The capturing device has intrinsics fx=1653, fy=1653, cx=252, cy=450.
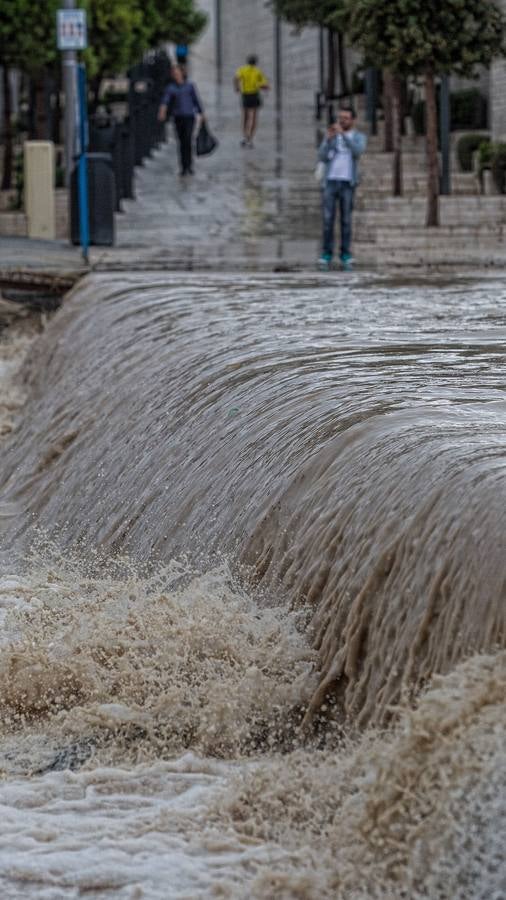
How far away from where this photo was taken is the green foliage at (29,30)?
2464 cm

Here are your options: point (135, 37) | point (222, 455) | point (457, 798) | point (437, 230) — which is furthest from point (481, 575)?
point (135, 37)

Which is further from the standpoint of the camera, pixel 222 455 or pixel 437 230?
pixel 437 230

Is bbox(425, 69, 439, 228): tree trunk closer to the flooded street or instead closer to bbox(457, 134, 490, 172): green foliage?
bbox(457, 134, 490, 172): green foliage

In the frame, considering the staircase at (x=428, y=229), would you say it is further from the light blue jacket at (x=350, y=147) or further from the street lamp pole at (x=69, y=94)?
the street lamp pole at (x=69, y=94)

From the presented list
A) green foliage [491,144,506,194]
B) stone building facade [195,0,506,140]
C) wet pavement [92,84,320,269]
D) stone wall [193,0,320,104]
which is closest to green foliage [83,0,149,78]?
wet pavement [92,84,320,269]

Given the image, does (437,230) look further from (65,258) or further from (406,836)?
(406,836)

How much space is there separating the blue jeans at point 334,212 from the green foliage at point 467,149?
8448 mm

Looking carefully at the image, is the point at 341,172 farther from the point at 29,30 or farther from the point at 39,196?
the point at 29,30

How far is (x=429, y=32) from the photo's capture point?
58.8 feet

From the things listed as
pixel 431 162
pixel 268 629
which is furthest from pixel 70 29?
pixel 268 629

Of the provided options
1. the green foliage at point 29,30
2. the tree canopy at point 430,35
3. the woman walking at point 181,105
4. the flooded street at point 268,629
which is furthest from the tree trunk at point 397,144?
the flooded street at point 268,629

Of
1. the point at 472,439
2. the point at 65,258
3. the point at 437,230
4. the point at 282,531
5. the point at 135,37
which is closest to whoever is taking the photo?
the point at 472,439

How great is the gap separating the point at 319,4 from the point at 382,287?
21118mm

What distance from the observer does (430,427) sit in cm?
483
